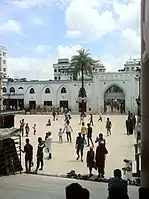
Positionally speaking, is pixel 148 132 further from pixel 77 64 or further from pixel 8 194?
pixel 77 64

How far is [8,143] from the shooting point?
11.5 metres

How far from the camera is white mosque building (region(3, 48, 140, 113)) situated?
173 feet

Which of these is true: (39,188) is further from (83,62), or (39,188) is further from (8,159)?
(83,62)

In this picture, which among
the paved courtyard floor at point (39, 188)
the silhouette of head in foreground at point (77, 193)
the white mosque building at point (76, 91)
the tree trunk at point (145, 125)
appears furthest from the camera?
the white mosque building at point (76, 91)

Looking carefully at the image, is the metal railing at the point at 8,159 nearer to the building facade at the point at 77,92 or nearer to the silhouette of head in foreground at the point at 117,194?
the silhouette of head in foreground at the point at 117,194

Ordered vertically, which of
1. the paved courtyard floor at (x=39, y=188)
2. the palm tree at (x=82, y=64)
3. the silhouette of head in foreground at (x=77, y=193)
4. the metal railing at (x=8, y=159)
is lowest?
the paved courtyard floor at (x=39, y=188)

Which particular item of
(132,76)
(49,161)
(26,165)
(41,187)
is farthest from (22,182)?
(132,76)

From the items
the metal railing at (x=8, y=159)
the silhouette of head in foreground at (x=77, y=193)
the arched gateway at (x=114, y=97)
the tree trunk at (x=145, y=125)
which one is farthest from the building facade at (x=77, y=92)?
the silhouette of head in foreground at (x=77, y=193)

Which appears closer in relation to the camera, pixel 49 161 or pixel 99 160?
pixel 99 160

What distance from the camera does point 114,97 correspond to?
5456 cm

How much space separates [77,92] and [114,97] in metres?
5.36

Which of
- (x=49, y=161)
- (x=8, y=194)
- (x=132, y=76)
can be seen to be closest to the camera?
(x=8, y=194)

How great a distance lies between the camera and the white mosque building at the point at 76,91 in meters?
52.7

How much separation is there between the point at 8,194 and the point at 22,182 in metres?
1.31
